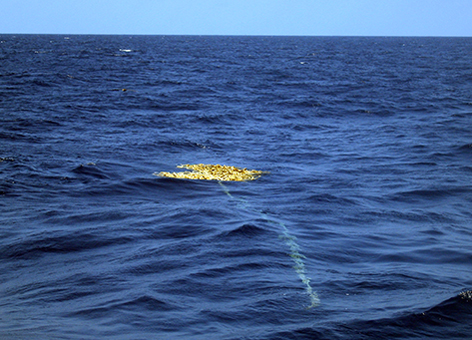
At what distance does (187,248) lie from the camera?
380 inches

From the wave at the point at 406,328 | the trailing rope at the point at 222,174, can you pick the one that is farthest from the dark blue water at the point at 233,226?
the trailing rope at the point at 222,174

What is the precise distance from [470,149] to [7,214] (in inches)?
624

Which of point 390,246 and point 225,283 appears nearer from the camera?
point 225,283

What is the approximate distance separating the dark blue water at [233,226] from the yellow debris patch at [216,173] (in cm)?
48

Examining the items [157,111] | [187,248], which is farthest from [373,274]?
[157,111]

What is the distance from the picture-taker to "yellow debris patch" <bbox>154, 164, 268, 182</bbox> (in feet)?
50.0

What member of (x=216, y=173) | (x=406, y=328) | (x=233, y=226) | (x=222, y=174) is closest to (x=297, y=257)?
(x=233, y=226)

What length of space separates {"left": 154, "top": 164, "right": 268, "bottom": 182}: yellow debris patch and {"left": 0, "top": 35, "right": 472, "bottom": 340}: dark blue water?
48 cm

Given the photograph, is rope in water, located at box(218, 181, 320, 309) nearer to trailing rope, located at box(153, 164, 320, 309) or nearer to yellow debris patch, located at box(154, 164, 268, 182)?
trailing rope, located at box(153, 164, 320, 309)

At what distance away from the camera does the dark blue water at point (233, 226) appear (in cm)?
690

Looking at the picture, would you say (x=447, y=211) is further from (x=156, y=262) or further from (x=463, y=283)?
(x=156, y=262)

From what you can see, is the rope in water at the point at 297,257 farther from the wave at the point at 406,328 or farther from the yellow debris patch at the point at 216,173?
the yellow debris patch at the point at 216,173

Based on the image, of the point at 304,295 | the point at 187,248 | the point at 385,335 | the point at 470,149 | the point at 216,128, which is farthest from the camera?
the point at 216,128

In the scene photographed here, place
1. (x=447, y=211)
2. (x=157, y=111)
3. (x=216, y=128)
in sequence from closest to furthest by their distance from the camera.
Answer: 1. (x=447, y=211)
2. (x=216, y=128)
3. (x=157, y=111)
